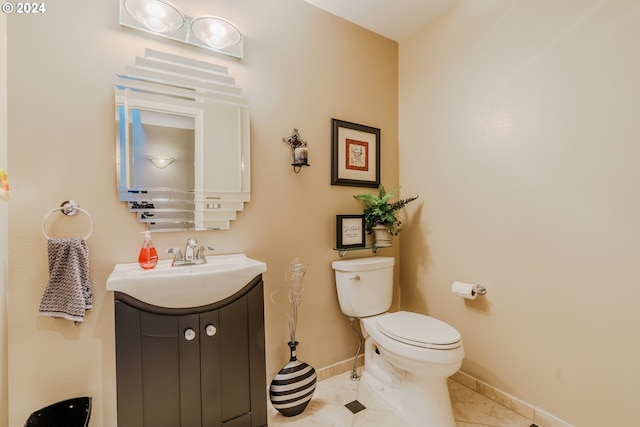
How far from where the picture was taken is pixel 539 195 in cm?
Result: 147

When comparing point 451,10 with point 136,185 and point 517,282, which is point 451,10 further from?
point 136,185

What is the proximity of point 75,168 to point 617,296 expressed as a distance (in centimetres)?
236

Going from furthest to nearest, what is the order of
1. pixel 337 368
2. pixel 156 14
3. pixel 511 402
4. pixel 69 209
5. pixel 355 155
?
pixel 355 155 → pixel 337 368 → pixel 511 402 → pixel 156 14 → pixel 69 209

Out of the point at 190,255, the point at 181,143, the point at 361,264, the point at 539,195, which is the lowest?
the point at 361,264

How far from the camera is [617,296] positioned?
124cm

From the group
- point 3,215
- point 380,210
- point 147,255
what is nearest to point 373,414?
point 380,210

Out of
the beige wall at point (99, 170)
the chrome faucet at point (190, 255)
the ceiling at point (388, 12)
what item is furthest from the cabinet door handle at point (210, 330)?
the ceiling at point (388, 12)

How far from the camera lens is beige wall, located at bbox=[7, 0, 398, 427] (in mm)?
1161

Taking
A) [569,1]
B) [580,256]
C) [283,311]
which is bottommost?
[283,311]

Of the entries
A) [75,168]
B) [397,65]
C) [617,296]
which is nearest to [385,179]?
[397,65]

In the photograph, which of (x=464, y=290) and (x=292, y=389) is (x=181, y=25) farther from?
(x=464, y=290)

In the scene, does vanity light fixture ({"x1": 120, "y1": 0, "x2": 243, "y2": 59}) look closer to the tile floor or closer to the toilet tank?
the toilet tank

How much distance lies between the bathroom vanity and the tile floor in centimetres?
30

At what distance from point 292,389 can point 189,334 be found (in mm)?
649
